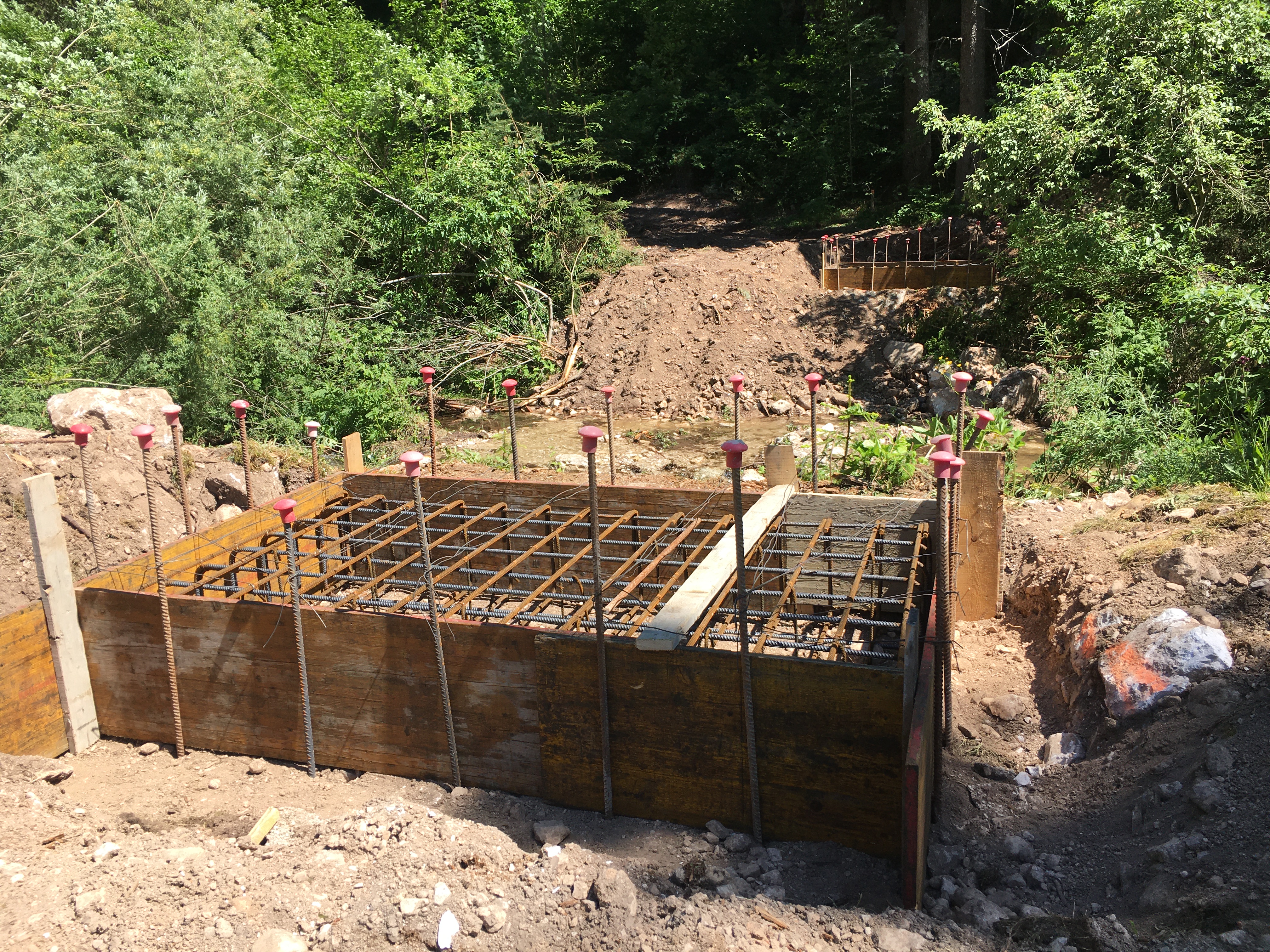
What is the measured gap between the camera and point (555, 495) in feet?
23.2

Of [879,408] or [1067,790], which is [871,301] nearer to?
[879,408]

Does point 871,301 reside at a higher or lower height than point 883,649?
higher

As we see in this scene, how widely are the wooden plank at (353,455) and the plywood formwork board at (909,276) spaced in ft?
33.3

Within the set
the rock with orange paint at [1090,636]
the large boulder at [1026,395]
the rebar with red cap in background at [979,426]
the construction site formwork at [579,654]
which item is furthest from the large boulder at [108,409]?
the large boulder at [1026,395]

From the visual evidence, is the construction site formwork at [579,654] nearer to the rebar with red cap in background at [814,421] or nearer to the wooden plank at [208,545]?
the wooden plank at [208,545]

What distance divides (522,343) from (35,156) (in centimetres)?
767

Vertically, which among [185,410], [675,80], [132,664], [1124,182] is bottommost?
[132,664]

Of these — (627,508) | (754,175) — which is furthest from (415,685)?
(754,175)

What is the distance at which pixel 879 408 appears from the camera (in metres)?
13.3

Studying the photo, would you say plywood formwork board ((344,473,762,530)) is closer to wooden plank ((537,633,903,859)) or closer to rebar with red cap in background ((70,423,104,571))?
rebar with red cap in background ((70,423,104,571))

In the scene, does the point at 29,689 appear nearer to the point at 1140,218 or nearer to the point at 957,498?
the point at 957,498

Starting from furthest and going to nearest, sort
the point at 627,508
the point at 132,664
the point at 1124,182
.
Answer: the point at 1124,182, the point at 627,508, the point at 132,664


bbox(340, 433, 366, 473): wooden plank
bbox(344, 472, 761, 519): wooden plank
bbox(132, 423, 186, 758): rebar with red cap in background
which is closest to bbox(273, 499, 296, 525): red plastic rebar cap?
bbox(132, 423, 186, 758): rebar with red cap in background

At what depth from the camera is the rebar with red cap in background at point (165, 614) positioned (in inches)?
201
